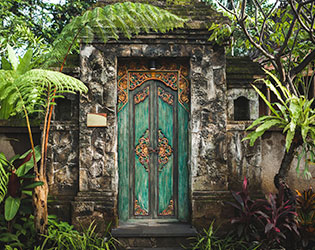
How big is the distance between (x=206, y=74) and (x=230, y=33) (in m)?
0.71

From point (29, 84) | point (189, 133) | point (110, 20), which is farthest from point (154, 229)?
point (110, 20)

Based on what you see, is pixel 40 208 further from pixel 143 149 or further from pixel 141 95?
pixel 141 95

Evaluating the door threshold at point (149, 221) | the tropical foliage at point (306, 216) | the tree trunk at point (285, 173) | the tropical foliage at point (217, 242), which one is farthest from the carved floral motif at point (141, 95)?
the tropical foliage at point (306, 216)

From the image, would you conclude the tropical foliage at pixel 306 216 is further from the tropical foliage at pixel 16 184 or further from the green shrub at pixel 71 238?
the tropical foliage at pixel 16 184

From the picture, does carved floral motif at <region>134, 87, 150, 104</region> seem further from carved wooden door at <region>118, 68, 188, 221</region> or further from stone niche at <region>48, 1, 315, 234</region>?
stone niche at <region>48, 1, 315, 234</region>

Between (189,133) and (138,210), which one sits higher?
(189,133)

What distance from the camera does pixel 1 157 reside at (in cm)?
419

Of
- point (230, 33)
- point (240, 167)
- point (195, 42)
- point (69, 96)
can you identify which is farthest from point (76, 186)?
point (230, 33)

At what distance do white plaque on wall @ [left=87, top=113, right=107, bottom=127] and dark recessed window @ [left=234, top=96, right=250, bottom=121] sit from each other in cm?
219

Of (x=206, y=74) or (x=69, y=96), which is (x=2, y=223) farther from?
(x=206, y=74)

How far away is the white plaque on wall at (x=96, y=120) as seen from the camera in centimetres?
466

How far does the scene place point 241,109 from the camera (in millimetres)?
5133

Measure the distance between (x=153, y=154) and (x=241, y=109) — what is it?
5.48ft

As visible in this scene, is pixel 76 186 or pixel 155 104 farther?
pixel 155 104
